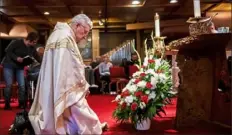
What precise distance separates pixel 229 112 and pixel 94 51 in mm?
8972

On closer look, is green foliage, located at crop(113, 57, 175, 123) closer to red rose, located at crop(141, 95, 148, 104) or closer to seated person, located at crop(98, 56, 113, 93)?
red rose, located at crop(141, 95, 148, 104)

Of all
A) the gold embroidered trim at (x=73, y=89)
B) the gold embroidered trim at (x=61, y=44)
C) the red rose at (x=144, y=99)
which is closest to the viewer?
the gold embroidered trim at (x=73, y=89)

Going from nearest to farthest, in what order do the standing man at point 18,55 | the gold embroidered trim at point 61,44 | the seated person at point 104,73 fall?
the gold embroidered trim at point 61,44, the standing man at point 18,55, the seated person at point 104,73

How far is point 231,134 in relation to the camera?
237 cm

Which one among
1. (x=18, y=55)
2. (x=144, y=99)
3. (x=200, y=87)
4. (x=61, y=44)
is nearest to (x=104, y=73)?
(x=18, y=55)

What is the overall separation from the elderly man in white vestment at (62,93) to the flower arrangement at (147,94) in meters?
0.38

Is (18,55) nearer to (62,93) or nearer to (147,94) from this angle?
(62,93)

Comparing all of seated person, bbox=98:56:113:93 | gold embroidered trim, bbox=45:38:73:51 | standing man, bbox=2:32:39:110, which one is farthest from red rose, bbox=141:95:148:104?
seated person, bbox=98:56:113:93

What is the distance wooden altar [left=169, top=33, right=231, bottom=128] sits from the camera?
272 cm

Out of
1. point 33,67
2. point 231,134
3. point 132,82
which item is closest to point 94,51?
point 33,67

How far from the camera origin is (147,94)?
2.71 meters

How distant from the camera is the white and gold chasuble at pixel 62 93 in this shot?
231 cm

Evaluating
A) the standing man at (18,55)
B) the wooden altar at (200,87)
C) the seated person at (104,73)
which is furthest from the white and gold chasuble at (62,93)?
the seated person at (104,73)

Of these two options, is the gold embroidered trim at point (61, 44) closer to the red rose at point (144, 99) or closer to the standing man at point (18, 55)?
the red rose at point (144, 99)
